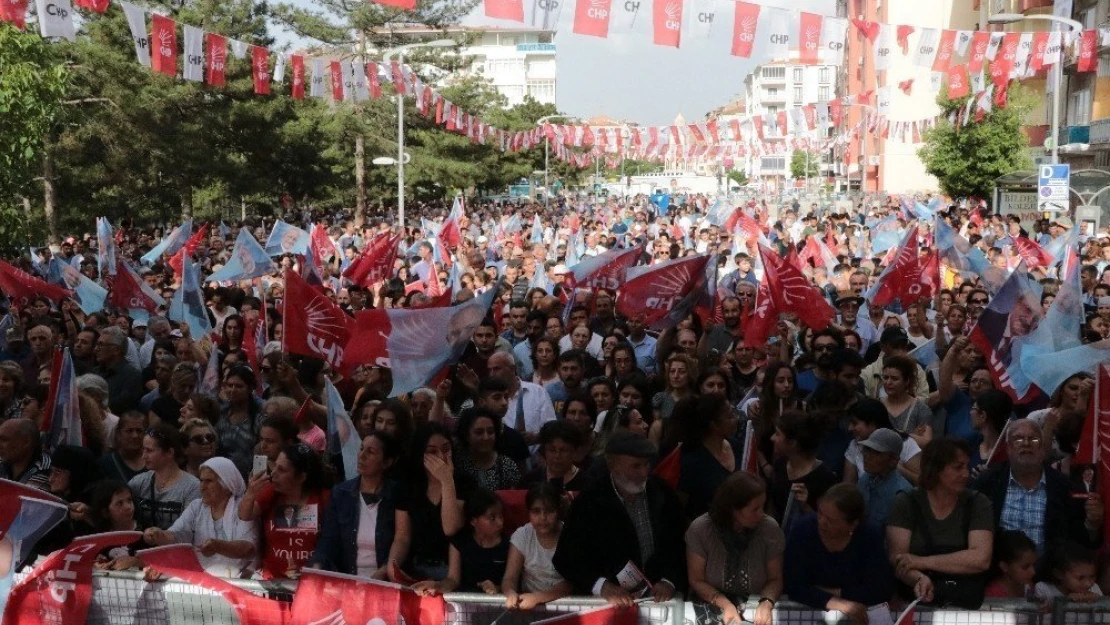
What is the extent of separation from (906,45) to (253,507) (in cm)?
1475

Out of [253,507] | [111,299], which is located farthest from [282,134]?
[253,507]

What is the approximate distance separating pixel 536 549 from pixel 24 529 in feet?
6.59

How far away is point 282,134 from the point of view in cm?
3916

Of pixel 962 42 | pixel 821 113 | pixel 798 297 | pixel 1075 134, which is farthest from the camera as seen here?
pixel 1075 134

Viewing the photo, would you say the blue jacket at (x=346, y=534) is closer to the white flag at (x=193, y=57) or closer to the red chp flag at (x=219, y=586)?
the red chp flag at (x=219, y=586)

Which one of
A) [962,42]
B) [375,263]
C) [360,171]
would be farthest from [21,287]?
[360,171]

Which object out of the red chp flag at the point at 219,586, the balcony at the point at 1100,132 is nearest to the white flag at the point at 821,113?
the balcony at the point at 1100,132

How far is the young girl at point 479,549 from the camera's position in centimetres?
531

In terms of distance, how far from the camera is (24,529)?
5.21m

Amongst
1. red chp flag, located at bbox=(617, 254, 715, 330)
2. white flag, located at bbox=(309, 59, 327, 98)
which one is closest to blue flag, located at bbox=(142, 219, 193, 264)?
white flag, located at bbox=(309, 59, 327, 98)

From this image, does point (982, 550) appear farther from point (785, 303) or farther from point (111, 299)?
point (111, 299)

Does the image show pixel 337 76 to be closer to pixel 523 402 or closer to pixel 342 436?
pixel 523 402

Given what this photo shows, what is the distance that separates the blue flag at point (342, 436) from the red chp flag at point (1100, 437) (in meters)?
3.29

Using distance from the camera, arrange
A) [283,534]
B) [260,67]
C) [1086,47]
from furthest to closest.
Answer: [260,67], [1086,47], [283,534]
